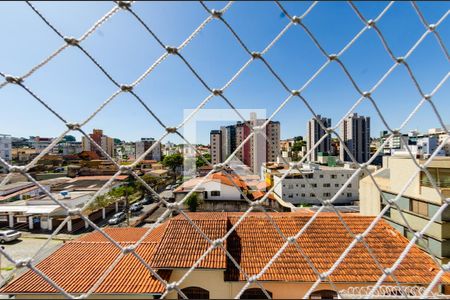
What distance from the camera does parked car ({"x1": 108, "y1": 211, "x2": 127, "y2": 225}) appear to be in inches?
257

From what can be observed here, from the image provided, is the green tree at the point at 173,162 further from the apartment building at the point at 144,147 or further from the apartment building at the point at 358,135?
the apartment building at the point at 358,135

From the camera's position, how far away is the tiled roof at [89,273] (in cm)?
196

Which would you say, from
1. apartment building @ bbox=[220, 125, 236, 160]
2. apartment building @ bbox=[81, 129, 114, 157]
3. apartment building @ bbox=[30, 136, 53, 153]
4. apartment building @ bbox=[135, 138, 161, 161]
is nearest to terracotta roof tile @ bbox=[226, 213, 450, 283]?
apartment building @ bbox=[135, 138, 161, 161]

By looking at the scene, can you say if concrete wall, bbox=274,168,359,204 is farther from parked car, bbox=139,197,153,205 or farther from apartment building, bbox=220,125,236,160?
parked car, bbox=139,197,153,205

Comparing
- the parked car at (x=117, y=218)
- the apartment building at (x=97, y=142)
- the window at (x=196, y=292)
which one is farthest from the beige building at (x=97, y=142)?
the parked car at (x=117, y=218)

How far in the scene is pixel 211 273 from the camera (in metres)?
2.06

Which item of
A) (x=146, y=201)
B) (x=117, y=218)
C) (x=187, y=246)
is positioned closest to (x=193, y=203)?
(x=117, y=218)

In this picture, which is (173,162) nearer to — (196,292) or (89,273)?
(89,273)

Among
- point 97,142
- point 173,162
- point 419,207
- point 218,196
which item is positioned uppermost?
point 97,142

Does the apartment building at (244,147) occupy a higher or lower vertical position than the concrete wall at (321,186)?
higher

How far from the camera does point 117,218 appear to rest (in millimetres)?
6801

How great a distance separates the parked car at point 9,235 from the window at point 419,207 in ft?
22.6

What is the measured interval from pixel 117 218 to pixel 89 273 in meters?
5.09

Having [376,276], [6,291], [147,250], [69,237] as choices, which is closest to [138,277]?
[147,250]
